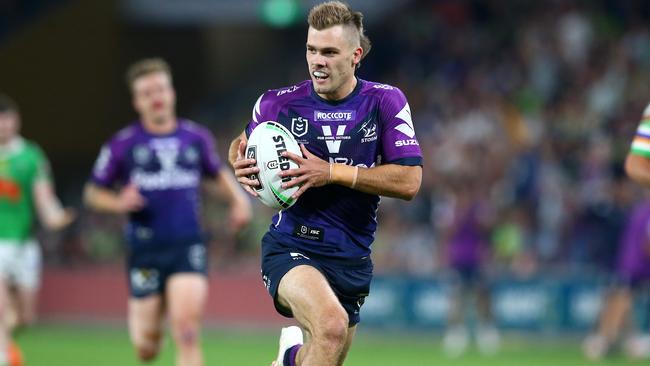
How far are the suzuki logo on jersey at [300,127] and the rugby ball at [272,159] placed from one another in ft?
0.60

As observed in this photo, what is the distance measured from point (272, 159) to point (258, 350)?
897 cm

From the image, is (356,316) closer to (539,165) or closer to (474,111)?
(539,165)

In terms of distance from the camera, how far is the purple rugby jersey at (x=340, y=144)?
7.31 meters

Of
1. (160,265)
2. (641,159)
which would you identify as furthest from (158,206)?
(641,159)

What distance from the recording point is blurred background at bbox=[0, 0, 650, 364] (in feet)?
57.4

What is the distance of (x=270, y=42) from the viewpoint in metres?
26.7

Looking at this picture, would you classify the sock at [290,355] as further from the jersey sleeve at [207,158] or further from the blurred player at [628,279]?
the blurred player at [628,279]

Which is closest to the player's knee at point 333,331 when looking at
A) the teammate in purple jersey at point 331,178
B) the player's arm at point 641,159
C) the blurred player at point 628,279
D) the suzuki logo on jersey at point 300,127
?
the teammate in purple jersey at point 331,178

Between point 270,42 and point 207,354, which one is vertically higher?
point 270,42

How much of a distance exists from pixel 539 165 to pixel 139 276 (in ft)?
31.1

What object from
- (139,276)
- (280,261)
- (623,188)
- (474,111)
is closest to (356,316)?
(280,261)

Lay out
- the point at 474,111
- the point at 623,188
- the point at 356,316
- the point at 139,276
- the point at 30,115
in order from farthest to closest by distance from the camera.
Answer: the point at 30,115 < the point at 474,111 < the point at 623,188 < the point at 139,276 < the point at 356,316

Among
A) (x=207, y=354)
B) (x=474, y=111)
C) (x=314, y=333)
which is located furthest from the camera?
(x=474, y=111)

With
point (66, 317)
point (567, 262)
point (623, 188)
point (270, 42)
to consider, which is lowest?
point (66, 317)
